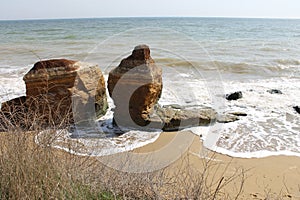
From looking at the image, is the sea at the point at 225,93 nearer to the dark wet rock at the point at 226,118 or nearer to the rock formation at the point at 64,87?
the dark wet rock at the point at 226,118

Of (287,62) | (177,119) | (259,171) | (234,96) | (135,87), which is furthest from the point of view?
(287,62)

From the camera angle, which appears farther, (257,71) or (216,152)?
(257,71)

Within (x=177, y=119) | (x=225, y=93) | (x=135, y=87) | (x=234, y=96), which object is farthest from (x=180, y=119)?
(x=225, y=93)


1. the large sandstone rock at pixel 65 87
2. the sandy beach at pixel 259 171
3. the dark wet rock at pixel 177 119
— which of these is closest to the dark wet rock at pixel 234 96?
the dark wet rock at pixel 177 119

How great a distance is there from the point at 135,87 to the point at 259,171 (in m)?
2.65

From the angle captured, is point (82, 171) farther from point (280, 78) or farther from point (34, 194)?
point (280, 78)

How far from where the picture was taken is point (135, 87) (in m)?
5.92

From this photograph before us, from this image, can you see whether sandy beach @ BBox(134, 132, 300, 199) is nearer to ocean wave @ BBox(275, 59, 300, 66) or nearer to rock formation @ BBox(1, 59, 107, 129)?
rock formation @ BBox(1, 59, 107, 129)

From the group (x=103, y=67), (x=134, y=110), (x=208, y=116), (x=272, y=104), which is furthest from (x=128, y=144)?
(x=103, y=67)

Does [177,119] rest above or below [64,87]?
below

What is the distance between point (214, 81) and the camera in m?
11.1

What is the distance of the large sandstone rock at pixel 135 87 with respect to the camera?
5.89 metres

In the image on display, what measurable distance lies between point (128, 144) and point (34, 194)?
3.07m

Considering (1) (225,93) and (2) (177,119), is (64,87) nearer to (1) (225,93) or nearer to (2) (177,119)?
(2) (177,119)
